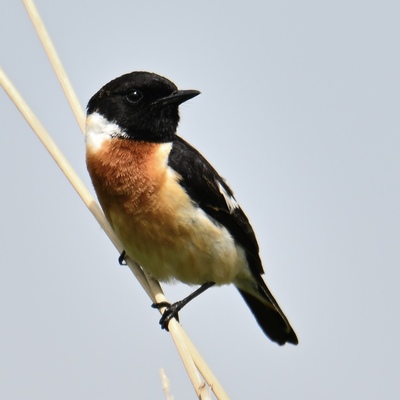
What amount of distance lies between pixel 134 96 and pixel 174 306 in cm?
163

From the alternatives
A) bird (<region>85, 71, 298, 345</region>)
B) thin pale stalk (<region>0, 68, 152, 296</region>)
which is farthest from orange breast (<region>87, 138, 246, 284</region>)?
thin pale stalk (<region>0, 68, 152, 296</region>)

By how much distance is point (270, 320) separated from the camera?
26.6ft

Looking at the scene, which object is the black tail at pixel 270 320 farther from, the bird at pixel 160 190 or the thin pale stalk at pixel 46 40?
the thin pale stalk at pixel 46 40

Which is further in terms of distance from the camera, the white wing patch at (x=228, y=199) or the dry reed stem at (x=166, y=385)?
the white wing patch at (x=228, y=199)

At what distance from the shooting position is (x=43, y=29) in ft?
18.1

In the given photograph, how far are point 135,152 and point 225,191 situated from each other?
935mm

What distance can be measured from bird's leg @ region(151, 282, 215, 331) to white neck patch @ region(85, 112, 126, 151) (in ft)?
4.35

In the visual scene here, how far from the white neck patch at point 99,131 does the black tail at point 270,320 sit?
210 cm

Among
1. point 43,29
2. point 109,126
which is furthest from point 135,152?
point 43,29

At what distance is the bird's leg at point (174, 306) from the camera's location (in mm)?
5990

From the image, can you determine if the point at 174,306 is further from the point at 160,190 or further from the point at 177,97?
the point at 177,97

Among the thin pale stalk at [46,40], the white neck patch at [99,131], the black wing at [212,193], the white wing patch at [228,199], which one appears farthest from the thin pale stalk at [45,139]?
the white wing patch at [228,199]

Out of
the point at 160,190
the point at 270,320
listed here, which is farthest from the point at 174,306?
the point at 270,320

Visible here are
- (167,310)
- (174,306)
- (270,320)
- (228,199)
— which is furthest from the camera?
(270,320)
